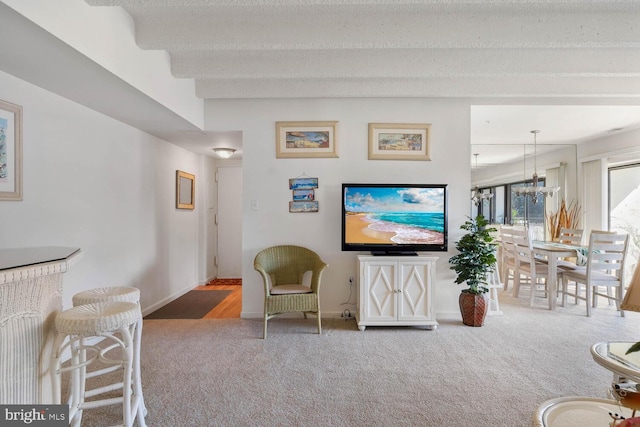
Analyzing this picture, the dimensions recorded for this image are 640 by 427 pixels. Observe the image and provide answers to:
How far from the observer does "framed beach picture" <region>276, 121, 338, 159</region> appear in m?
3.55

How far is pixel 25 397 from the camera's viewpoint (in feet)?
4.76

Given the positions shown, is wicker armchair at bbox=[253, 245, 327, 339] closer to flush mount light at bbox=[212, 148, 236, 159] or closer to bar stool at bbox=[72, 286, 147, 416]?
bar stool at bbox=[72, 286, 147, 416]

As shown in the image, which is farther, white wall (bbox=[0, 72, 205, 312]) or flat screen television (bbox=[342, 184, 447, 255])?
flat screen television (bbox=[342, 184, 447, 255])

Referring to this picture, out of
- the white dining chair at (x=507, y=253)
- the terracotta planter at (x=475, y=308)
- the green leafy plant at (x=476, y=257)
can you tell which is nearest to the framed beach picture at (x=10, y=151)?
the green leafy plant at (x=476, y=257)

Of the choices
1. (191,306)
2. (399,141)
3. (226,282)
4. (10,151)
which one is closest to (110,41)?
(10,151)

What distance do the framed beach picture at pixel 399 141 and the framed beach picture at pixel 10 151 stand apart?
121 inches

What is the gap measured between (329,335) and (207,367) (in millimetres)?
1177

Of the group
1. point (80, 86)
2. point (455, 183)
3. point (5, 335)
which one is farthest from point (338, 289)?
point (80, 86)

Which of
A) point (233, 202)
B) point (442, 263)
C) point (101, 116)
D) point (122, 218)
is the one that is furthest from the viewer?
point (233, 202)

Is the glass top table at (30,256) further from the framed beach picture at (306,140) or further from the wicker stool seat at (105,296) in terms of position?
the framed beach picture at (306,140)

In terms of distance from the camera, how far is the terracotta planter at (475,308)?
327 cm

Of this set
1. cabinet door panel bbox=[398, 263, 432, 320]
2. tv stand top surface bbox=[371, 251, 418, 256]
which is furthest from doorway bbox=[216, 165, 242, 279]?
cabinet door panel bbox=[398, 263, 432, 320]

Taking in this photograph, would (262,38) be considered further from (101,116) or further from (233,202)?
(233,202)

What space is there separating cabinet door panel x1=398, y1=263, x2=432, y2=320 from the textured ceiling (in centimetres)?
188
